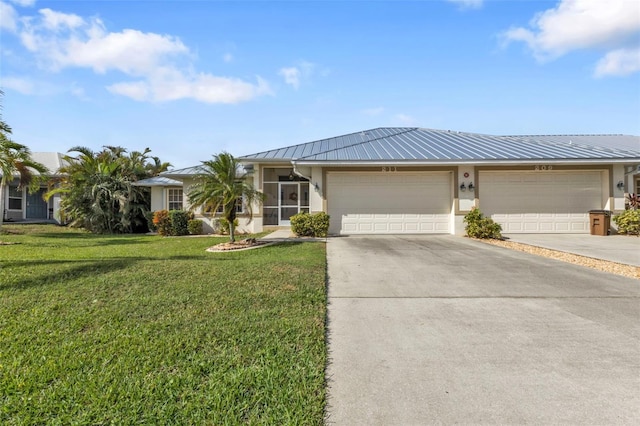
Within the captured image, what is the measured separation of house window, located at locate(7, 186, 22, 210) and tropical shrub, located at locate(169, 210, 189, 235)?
16.8 m

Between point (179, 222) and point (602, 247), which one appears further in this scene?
point (179, 222)

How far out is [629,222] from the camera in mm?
13391

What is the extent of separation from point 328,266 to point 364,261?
3.60ft

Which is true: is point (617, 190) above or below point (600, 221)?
above

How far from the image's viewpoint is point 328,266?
299 inches

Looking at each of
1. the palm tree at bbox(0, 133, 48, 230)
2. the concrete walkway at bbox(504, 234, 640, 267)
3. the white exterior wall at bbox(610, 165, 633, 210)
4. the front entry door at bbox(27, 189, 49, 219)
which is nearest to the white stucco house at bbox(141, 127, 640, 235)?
the white exterior wall at bbox(610, 165, 633, 210)

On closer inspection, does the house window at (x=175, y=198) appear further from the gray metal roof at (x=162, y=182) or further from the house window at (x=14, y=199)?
the house window at (x=14, y=199)

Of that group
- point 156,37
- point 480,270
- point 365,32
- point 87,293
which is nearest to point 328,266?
point 480,270

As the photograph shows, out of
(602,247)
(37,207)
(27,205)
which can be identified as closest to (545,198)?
(602,247)

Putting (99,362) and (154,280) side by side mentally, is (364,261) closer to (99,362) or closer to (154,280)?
(154,280)

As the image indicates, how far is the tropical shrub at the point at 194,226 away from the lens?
53.8ft

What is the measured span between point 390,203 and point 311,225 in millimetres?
3555

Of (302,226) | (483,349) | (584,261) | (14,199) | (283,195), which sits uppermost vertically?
(14,199)

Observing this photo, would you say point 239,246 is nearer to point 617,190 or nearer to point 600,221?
point 600,221
